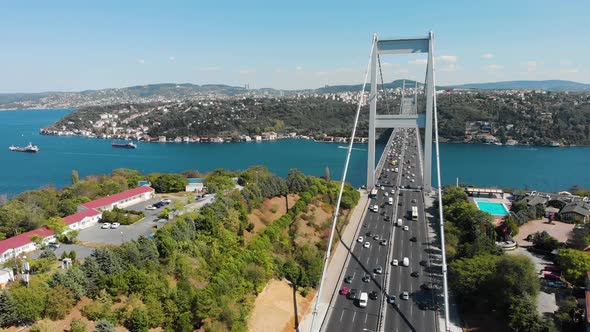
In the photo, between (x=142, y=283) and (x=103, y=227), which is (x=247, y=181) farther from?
(x=142, y=283)

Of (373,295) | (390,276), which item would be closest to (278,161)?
(390,276)

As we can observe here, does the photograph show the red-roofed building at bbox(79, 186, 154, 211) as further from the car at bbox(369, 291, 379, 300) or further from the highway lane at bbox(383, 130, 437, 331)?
the highway lane at bbox(383, 130, 437, 331)

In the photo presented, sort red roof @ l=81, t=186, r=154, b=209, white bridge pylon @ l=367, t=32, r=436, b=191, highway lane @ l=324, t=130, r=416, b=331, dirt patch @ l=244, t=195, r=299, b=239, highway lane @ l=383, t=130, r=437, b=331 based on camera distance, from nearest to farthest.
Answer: highway lane @ l=383, t=130, r=437, b=331 → highway lane @ l=324, t=130, r=416, b=331 → red roof @ l=81, t=186, r=154, b=209 → dirt patch @ l=244, t=195, r=299, b=239 → white bridge pylon @ l=367, t=32, r=436, b=191

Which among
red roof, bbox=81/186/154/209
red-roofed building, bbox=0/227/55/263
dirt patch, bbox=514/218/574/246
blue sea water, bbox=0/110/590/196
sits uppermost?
red roof, bbox=81/186/154/209

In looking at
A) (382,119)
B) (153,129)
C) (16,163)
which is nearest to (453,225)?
(382,119)

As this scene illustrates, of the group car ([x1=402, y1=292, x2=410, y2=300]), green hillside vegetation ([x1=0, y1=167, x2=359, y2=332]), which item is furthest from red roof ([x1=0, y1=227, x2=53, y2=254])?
car ([x1=402, y1=292, x2=410, y2=300])

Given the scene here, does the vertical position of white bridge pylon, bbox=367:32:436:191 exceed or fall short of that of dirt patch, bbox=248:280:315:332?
it exceeds it

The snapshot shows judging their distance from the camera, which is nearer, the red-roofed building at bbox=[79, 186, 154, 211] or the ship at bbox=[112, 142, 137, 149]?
the red-roofed building at bbox=[79, 186, 154, 211]

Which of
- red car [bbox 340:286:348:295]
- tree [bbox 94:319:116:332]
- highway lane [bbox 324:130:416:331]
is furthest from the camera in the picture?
red car [bbox 340:286:348:295]
